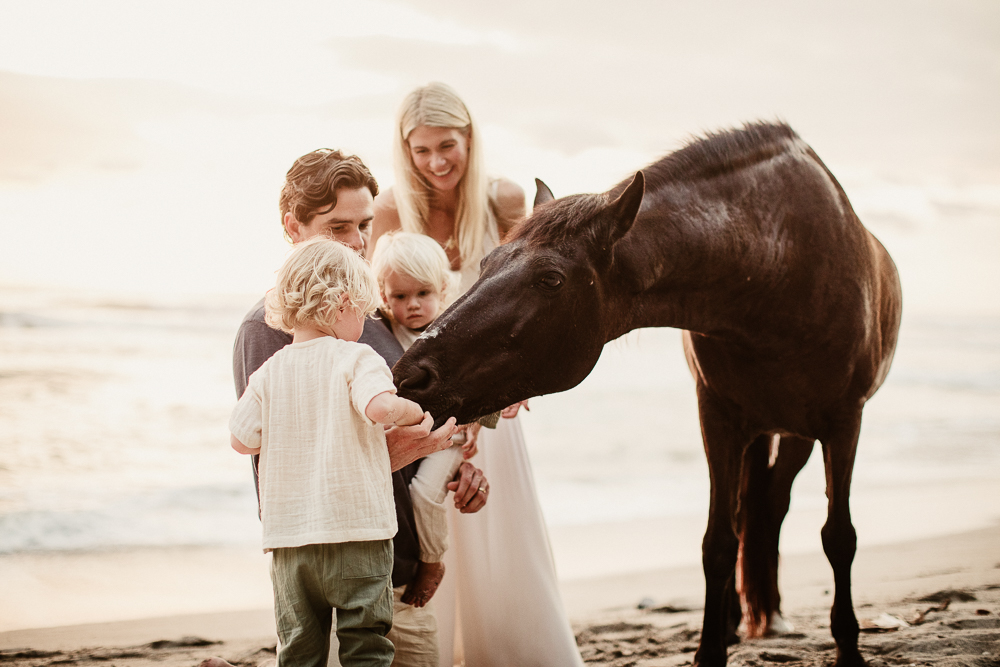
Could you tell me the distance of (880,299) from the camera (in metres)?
2.71

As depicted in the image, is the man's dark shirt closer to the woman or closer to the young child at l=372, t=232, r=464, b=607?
the young child at l=372, t=232, r=464, b=607

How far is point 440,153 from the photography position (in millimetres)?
2738

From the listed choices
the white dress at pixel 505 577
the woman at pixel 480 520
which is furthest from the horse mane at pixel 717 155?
the white dress at pixel 505 577

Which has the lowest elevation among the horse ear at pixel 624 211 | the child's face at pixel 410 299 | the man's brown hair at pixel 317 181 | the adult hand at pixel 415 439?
the adult hand at pixel 415 439

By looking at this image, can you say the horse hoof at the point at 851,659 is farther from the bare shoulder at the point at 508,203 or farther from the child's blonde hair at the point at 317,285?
the child's blonde hair at the point at 317,285

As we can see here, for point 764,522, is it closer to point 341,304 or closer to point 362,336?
point 362,336

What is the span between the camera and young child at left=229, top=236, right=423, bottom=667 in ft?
5.04

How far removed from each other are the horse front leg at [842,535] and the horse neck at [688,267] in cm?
56

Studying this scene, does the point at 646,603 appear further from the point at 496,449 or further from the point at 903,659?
the point at 496,449

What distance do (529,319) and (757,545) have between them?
1.93 metres

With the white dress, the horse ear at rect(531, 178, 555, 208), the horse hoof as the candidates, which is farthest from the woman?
the horse hoof

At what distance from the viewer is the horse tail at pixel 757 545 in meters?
3.16

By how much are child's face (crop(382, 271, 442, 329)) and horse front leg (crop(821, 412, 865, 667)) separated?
144cm

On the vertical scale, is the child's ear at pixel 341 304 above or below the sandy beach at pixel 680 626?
above
